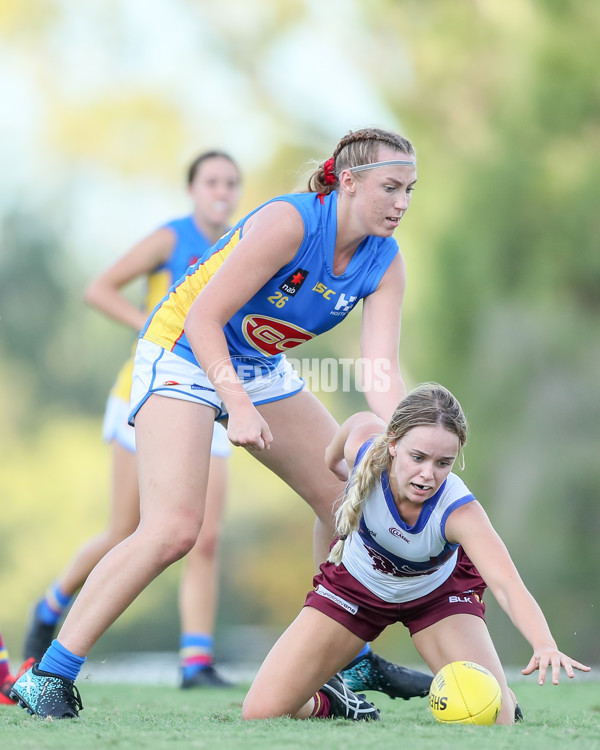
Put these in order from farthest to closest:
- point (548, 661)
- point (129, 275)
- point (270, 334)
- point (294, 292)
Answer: point (129, 275) < point (270, 334) < point (294, 292) < point (548, 661)

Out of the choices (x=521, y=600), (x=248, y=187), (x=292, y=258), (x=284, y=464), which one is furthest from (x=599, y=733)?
(x=248, y=187)

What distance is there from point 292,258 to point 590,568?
26.1ft

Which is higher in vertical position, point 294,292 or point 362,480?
point 294,292

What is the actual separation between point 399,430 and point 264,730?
3.17ft

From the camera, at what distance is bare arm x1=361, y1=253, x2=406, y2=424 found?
13.0 ft

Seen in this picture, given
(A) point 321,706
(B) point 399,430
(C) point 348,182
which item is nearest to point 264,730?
(A) point 321,706

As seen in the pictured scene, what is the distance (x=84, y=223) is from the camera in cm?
2166

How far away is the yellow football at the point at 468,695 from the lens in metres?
3.42

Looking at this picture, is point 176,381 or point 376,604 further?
point 176,381

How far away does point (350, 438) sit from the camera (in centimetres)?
379

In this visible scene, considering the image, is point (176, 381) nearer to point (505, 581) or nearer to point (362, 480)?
point (362, 480)

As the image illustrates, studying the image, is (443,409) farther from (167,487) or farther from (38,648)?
(38,648)

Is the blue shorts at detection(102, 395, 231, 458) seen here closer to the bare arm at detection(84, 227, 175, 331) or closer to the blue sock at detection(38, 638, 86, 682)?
the bare arm at detection(84, 227, 175, 331)

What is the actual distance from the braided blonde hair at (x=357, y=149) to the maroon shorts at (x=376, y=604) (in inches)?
51.6
